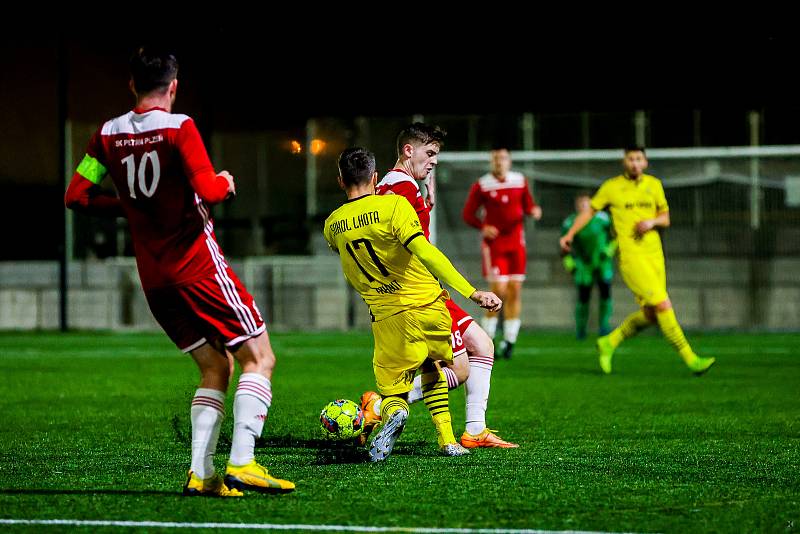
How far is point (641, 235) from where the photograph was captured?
11.8 meters

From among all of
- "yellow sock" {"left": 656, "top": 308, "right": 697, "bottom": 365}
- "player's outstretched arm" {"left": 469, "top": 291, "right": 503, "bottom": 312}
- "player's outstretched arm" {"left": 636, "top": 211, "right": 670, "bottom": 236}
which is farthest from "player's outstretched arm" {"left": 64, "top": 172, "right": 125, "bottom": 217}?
"yellow sock" {"left": 656, "top": 308, "right": 697, "bottom": 365}

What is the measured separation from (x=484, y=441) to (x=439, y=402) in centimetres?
43

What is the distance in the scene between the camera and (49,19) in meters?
26.4

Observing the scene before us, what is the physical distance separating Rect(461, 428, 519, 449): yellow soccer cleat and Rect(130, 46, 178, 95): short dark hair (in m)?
2.90

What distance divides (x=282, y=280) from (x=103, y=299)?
134 inches

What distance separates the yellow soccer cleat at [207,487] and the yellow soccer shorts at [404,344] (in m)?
1.45

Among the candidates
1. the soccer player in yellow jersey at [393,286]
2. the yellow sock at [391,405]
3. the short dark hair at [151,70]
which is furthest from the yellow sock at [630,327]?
the short dark hair at [151,70]

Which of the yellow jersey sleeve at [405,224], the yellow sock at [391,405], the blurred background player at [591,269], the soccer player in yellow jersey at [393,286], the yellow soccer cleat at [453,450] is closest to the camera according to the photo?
the yellow jersey sleeve at [405,224]

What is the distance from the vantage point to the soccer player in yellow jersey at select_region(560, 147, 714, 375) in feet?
38.2

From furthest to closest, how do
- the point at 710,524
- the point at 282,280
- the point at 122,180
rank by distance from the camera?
the point at 282,280 → the point at 122,180 → the point at 710,524

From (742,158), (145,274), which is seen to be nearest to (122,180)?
(145,274)

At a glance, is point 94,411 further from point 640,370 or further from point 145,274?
point 640,370

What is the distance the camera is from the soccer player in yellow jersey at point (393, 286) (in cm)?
630

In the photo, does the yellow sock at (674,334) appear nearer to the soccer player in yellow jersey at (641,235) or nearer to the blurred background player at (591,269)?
the soccer player in yellow jersey at (641,235)
